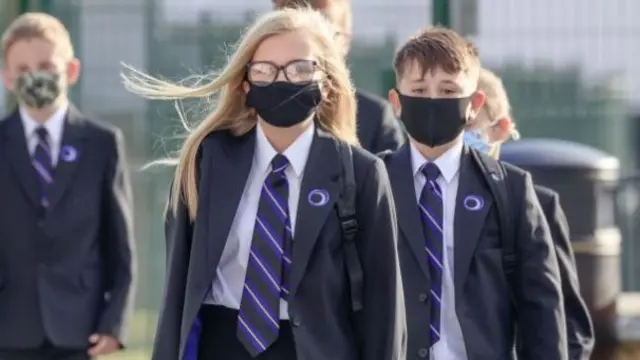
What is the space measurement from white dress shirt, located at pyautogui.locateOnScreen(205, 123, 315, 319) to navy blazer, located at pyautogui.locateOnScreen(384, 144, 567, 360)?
25.8 inches

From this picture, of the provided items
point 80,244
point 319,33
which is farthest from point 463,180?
point 80,244

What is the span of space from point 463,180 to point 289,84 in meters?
0.86

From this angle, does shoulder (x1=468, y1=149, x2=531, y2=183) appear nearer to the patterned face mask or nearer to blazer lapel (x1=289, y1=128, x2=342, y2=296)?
blazer lapel (x1=289, y1=128, x2=342, y2=296)

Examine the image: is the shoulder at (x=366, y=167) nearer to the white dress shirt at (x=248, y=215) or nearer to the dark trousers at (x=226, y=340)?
the white dress shirt at (x=248, y=215)

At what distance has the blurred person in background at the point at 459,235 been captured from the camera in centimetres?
452

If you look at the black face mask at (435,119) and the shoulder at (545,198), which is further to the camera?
the shoulder at (545,198)

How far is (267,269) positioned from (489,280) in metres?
0.91

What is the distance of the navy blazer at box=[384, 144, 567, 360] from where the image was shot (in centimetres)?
450

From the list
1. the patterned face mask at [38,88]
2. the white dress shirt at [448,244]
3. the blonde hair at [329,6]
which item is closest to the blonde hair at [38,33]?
the patterned face mask at [38,88]

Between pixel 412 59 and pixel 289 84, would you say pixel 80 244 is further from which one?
pixel 289 84

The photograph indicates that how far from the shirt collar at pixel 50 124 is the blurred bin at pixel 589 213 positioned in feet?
7.99

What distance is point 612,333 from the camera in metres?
7.71

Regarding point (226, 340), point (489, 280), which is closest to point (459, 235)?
point (489, 280)

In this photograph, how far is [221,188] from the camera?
3990 mm
